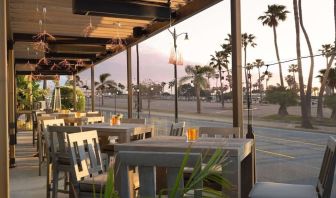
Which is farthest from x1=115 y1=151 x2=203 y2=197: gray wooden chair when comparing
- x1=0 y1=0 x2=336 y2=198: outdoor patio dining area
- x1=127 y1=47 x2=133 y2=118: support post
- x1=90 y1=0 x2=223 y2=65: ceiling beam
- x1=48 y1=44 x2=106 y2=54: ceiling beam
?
x1=48 y1=44 x2=106 y2=54: ceiling beam

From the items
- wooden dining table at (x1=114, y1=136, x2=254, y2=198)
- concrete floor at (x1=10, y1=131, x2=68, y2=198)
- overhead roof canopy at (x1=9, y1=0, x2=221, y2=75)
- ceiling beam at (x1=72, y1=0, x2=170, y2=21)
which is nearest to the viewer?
wooden dining table at (x1=114, y1=136, x2=254, y2=198)

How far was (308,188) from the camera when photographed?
108 inches

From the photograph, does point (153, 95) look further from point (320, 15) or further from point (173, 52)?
point (173, 52)

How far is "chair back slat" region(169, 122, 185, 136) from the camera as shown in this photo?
13.8 ft

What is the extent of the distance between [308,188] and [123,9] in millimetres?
3552

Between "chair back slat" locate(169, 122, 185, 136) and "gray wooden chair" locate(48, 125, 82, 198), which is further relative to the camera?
"chair back slat" locate(169, 122, 185, 136)

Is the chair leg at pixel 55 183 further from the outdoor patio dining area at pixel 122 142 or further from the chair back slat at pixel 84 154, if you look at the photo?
the chair back slat at pixel 84 154

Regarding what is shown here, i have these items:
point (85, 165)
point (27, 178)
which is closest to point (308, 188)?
point (85, 165)

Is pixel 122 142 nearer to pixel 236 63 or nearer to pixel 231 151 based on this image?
pixel 236 63

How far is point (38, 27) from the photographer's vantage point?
7.43 metres

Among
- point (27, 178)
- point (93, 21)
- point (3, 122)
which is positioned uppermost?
point (93, 21)

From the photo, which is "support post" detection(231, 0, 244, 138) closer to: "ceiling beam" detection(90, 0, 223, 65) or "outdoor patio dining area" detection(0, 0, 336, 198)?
"outdoor patio dining area" detection(0, 0, 336, 198)

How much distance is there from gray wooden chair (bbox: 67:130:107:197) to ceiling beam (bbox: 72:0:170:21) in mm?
2242

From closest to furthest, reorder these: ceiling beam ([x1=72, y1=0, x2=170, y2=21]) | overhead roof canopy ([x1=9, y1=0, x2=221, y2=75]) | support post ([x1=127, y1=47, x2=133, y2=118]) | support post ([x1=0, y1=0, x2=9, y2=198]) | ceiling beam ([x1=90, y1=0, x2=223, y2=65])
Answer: support post ([x1=0, y1=0, x2=9, y2=198]) < ceiling beam ([x1=72, y1=0, x2=170, y2=21]) < ceiling beam ([x1=90, y1=0, x2=223, y2=65]) < overhead roof canopy ([x1=9, y1=0, x2=221, y2=75]) < support post ([x1=127, y1=47, x2=133, y2=118])
